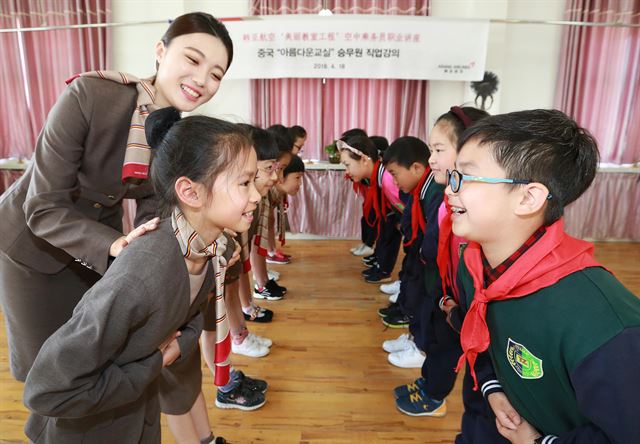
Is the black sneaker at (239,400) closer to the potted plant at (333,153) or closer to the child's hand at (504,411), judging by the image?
the child's hand at (504,411)

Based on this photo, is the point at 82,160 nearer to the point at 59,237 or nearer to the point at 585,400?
the point at 59,237

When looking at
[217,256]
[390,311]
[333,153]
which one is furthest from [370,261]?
[217,256]

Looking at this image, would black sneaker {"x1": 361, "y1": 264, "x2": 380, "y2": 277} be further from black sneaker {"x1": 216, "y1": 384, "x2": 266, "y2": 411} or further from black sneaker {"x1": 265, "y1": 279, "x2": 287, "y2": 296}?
black sneaker {"x1": 216, "y1": 384, "x2": 266, "y2": 411}

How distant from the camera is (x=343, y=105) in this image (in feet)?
13.8

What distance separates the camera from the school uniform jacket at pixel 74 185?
1000 mm

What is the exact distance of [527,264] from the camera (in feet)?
2.70

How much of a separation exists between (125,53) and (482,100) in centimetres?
344

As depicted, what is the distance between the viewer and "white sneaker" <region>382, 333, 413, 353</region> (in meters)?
2.26

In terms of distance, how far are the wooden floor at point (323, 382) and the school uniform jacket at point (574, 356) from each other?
93 cm

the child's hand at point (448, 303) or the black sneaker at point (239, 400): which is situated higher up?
the child's hand at point (448, 303)

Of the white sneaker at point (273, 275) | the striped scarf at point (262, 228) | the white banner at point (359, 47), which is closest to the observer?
the striped scarf at point (262, 228)

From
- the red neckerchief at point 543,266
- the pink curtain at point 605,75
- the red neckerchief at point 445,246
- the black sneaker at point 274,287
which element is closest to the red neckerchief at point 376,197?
the black sneaker at point 274,287

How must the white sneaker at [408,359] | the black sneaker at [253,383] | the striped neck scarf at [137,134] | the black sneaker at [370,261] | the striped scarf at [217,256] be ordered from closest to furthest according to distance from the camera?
the striped scarf at [217,256] → the striped neck scarf at [137,134] → the black sneaker at [253,383] → the white sneaker at [408,359] → the black sneaker at [370,261]

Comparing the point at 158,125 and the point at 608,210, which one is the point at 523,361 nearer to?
the point at 158,125
